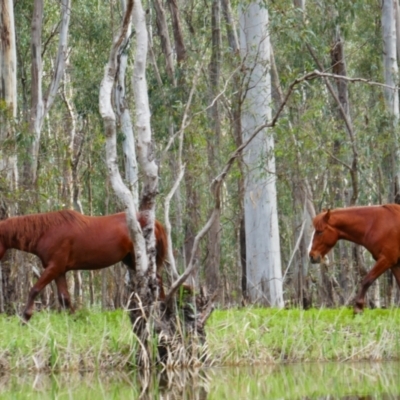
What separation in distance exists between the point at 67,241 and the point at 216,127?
10.2 metres

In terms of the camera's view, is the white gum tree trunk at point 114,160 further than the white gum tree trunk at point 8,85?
No

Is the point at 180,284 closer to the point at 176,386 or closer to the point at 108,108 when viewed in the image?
the point at 176,386

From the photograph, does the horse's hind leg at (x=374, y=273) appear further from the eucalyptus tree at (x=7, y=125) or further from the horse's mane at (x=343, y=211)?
the eucalyptus tree at (x=7, y=125)

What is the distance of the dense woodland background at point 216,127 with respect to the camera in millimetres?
18141

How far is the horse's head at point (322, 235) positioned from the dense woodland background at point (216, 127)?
1.73 meters

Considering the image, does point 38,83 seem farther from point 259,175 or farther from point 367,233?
point 367,233

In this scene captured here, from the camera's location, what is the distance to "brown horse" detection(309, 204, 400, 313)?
13.2 m

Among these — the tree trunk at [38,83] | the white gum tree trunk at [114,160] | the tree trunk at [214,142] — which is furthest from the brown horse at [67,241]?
the tree trunk at [214,142]

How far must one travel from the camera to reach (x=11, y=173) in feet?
54.2

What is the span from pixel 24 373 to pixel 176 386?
5.68 ft

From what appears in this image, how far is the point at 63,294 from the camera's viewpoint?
42.4 ft

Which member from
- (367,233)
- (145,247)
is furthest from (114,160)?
(367,233)

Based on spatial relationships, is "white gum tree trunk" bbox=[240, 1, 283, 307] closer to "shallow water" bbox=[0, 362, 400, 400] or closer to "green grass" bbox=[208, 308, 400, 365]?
"green grass" bbox=[208, 308, 400, 365]

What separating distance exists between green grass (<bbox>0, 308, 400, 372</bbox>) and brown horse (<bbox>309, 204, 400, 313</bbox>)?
889 mm
